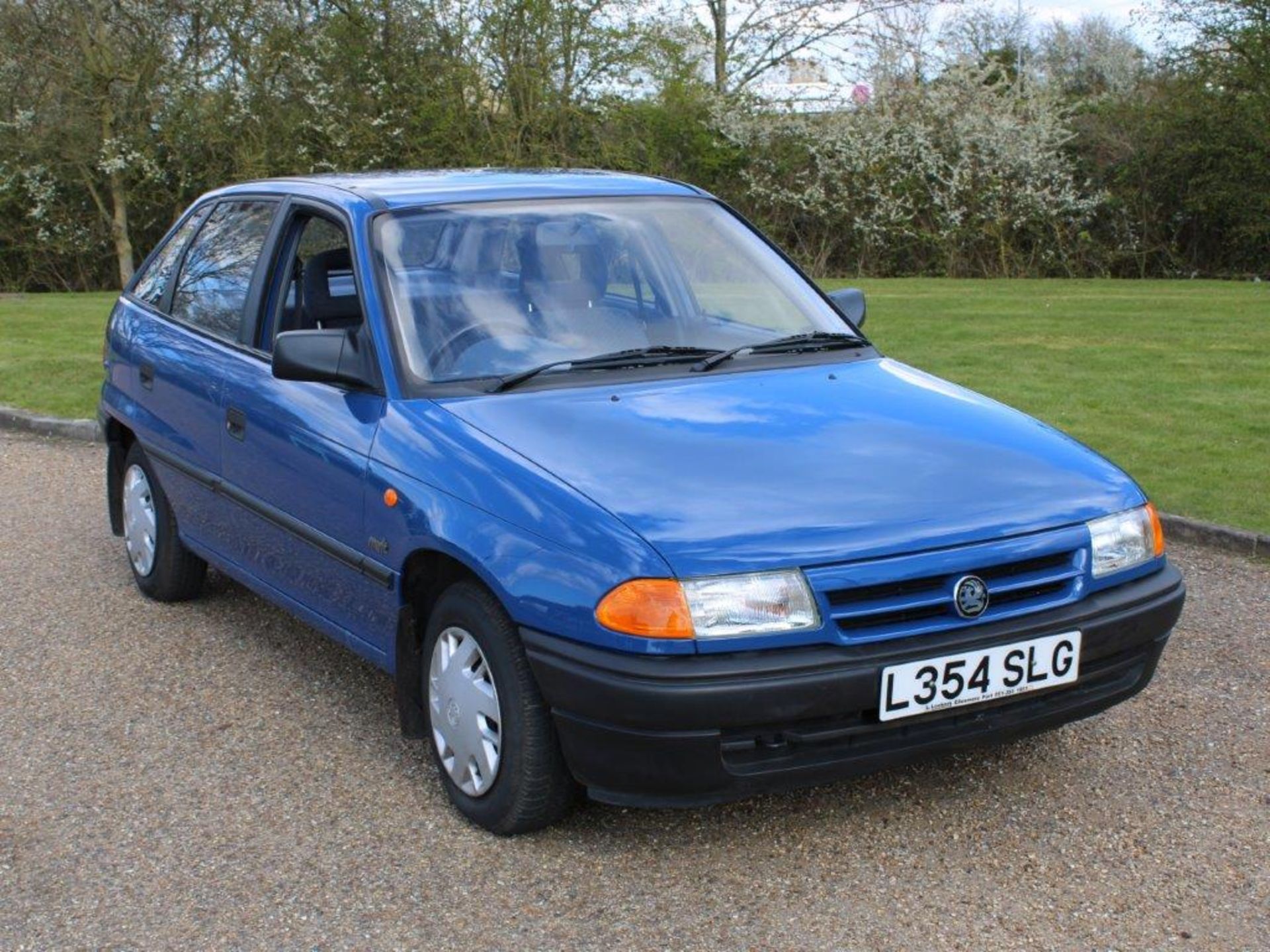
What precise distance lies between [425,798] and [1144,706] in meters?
2.30

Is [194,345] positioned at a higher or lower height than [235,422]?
higher

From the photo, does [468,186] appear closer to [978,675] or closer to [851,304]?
[851,304]

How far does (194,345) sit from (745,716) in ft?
10.2

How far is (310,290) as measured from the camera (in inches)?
211

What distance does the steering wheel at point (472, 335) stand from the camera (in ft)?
14.9

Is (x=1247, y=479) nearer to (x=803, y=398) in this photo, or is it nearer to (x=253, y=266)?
(x=803, y=398)

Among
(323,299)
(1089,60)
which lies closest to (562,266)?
(323,299)

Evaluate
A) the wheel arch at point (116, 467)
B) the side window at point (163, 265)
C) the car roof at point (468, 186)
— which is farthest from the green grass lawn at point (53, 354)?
the car roof at point (468, 186)

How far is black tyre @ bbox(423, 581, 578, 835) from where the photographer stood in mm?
3803

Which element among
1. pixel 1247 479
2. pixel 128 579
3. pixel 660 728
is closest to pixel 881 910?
pixel 660 728

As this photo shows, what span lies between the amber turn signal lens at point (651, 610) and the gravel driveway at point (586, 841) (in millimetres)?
679

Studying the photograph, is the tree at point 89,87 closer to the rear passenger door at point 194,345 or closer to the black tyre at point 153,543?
the rear passenger door at point 194,345

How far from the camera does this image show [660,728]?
139 inches

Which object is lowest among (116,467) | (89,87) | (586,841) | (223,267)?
(586,841)
